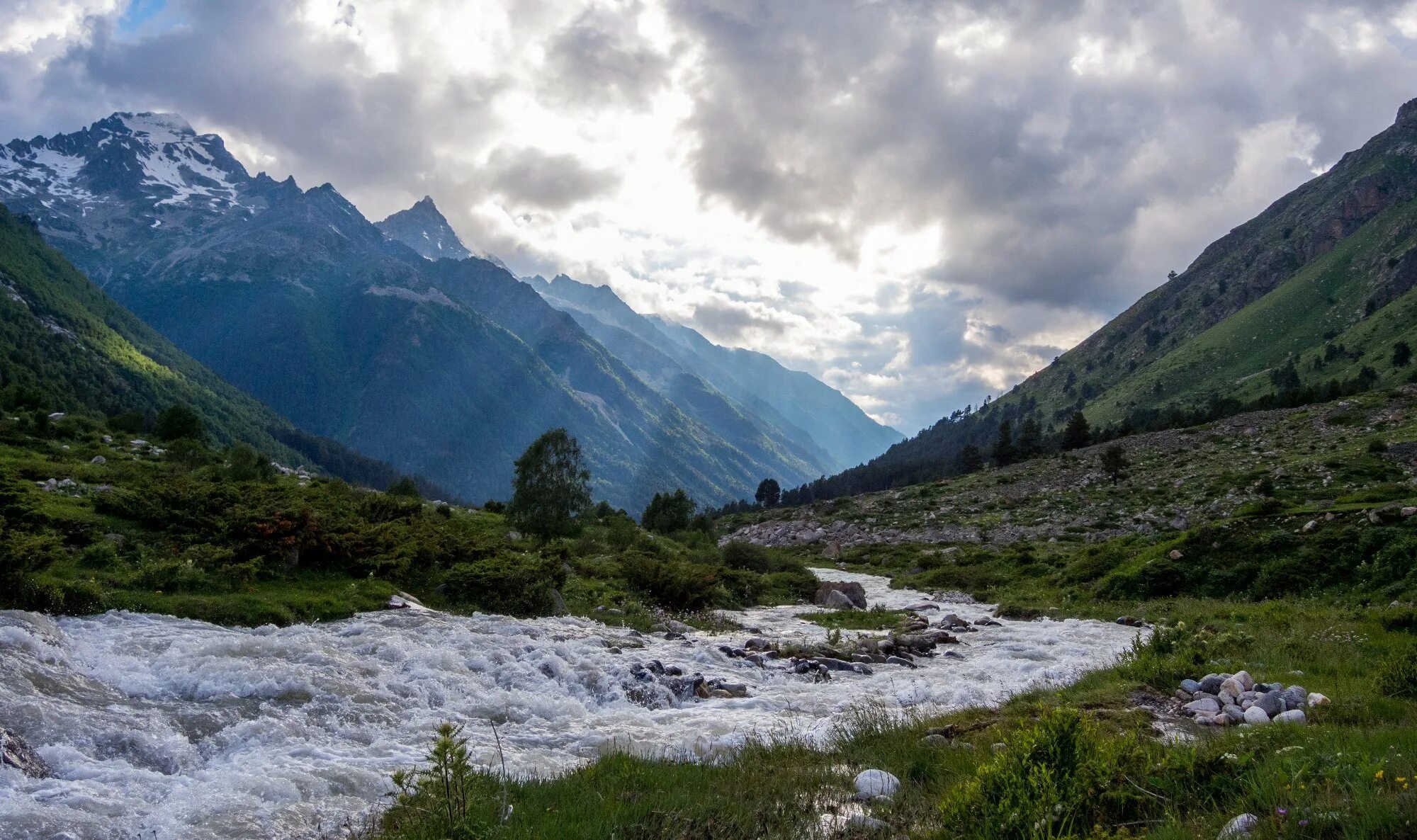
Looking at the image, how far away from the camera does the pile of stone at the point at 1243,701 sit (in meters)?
9.23

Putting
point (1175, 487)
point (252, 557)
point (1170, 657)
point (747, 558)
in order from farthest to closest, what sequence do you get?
point (1175, 487)
point (747, 558)
point (252, 557)
point (1170, 657)

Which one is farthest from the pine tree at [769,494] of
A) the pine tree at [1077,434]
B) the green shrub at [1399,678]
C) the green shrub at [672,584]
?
the green shrub at [1399,678]

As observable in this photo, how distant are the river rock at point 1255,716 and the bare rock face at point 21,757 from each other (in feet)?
48.2

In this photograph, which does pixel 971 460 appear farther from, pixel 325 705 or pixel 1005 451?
pixel 325 705

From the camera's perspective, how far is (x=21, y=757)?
314 inches

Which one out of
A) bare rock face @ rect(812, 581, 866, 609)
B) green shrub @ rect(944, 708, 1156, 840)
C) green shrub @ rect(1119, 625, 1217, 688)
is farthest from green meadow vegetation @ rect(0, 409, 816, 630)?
green shrub @ rect(944, 708, 1156, 840)

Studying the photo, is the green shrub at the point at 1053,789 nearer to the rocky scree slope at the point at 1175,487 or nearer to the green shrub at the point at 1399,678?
the green shrub at the point at 1399,678

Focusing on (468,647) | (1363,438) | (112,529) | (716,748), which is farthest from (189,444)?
(1363,438)

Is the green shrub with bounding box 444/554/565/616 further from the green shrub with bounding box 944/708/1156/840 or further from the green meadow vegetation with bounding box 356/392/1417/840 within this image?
the green shrub with bounding box 944/708/1156/840

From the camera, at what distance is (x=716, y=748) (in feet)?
33.7

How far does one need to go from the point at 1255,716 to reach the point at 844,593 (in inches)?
956

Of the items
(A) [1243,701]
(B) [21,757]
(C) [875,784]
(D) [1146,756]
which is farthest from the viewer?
(A) [1243,701]

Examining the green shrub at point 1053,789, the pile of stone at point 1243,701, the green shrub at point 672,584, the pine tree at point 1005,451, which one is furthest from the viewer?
the pine tree at point 1005,451

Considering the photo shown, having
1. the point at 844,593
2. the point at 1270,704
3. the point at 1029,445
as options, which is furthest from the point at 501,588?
the point at 1029,445
